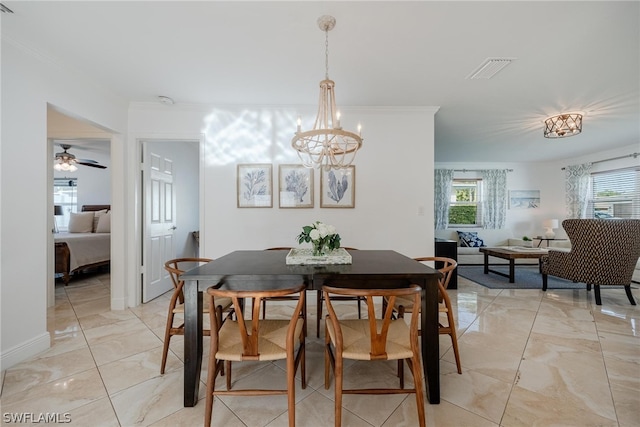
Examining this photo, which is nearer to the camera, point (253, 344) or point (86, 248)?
point (253, 344)

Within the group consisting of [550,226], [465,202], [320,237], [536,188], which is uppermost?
[536,188]

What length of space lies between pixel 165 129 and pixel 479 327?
4.16 m

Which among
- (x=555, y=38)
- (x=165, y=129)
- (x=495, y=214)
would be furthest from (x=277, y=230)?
(x=495, y=214)

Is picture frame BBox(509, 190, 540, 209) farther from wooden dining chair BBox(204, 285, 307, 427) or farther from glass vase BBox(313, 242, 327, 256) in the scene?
wooden dining chair BBox(204, 285, 307, 427)

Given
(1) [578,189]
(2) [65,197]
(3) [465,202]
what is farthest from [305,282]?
(2) [65,197]

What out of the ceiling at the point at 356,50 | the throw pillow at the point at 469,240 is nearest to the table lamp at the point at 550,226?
the throw pillow at the point at 469,240

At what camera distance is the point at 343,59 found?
7.25 feet

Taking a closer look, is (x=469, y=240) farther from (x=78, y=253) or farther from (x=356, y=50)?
(x=78, y=253)

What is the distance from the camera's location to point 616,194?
517 centimetres

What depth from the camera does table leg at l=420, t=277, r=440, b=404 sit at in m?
1.52

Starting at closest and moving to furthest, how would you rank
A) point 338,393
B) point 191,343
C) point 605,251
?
point 338,393 < point 191,343 < point 605,251

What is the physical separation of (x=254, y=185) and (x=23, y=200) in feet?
6.36

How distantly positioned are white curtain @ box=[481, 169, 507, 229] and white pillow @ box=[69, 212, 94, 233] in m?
8.75

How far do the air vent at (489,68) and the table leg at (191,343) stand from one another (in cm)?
292
